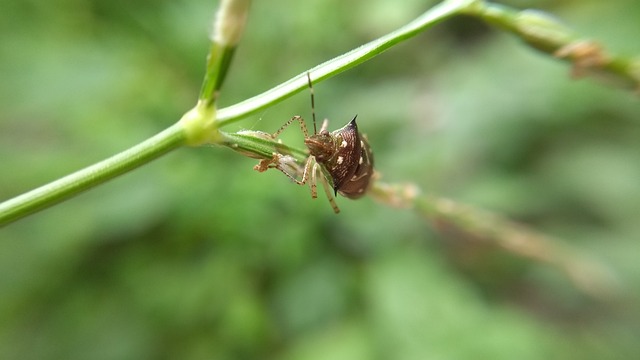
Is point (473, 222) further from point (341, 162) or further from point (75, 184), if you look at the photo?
point (75, 184)

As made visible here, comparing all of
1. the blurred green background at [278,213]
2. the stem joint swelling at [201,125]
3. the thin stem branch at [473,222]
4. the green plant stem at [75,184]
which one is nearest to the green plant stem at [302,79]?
the stem joint swelling at [201,125]

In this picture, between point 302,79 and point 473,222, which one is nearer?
point 302,79

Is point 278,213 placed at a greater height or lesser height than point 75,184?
lesser

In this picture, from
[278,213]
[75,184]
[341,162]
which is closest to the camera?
[75,184]

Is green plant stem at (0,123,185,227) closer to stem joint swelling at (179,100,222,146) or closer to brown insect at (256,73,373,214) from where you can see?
stem joint swelling at (179,100,222,146)

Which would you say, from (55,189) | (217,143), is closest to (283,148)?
(217,143)

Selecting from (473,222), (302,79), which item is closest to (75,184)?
(302,79)
